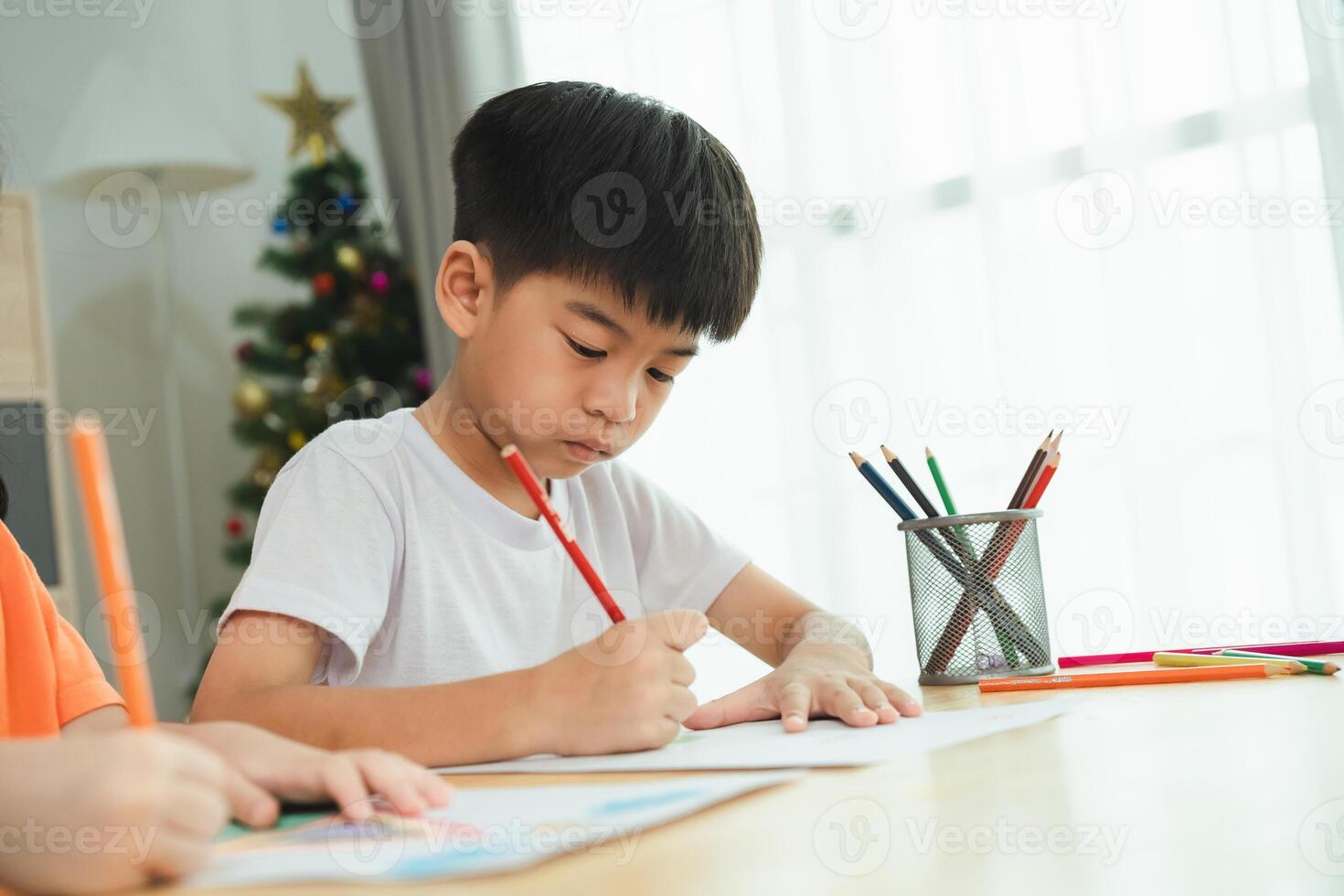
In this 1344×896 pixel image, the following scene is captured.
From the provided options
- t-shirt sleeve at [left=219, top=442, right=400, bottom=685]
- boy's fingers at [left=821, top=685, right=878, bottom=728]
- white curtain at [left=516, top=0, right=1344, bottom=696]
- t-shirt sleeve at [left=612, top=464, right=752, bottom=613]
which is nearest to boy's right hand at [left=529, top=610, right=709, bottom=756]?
boy's fingers at [left=821, top=685, right=878, bottom=728]

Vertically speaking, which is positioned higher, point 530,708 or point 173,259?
point 173,259

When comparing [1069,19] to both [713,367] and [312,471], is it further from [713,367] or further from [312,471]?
[312,471]

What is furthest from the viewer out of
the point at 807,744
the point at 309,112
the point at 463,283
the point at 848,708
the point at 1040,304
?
the point at 309,112

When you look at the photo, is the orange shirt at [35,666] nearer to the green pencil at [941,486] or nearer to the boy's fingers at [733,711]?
the boy's fingers at [733,711]

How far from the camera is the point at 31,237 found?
273 cm

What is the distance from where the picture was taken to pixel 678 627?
28.5 inches

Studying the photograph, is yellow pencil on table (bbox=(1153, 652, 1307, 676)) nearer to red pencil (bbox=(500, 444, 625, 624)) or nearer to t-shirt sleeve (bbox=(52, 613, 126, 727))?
red pencil (bbox=(500, 444, 625, 624))

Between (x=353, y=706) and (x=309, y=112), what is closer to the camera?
(x=353, y=706)

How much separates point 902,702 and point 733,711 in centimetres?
12

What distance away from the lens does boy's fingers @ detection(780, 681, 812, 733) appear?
2.49 ft

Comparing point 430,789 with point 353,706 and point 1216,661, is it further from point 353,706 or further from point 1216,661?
point 1216,661

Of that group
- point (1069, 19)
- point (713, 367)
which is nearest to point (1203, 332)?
point (1069, 19)

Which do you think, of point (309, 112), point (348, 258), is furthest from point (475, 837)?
point (309, 112)

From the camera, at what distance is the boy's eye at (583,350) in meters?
0.98
